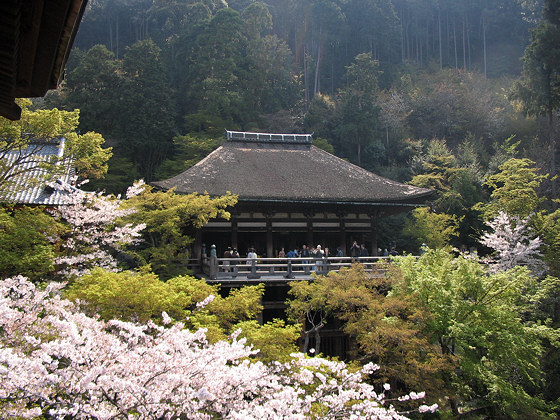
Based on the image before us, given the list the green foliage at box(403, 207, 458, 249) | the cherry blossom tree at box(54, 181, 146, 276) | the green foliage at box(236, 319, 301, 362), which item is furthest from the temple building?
the green foliage at box(236, 319, 301, 362)

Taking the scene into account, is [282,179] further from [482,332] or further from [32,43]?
[32,43]

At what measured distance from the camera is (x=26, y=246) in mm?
11141

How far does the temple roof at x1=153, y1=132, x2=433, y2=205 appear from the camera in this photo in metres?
17.5

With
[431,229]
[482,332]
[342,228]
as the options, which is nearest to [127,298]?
[482,332]

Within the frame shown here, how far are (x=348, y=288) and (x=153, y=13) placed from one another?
Result: 40182mm

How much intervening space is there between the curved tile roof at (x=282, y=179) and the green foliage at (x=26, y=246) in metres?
5.31

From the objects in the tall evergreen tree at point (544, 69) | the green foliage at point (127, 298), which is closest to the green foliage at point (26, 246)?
the green foliage at point (127, 298)

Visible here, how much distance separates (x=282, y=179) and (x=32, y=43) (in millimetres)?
16946

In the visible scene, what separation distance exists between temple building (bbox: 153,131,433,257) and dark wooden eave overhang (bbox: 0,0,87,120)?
13.5 m

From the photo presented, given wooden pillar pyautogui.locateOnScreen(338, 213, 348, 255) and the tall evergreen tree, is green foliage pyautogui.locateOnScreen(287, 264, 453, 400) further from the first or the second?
Result: the tall evergreen tree

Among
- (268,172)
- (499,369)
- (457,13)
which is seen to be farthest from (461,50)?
(499,369)

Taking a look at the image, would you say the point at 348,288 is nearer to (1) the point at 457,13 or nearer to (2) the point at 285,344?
(2) the point at 285,344

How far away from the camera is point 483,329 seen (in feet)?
35.9

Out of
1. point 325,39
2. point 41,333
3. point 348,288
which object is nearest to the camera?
point 41,333
